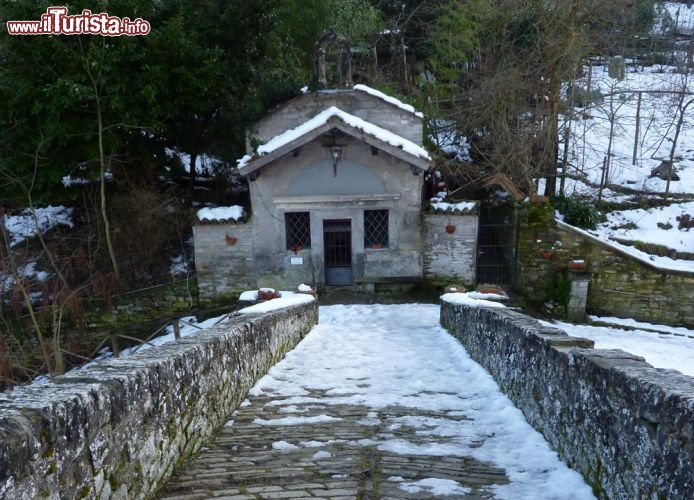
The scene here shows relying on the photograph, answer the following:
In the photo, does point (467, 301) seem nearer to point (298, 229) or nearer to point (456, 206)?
point (456, 206)

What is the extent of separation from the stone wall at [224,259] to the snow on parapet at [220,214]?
0.67ft

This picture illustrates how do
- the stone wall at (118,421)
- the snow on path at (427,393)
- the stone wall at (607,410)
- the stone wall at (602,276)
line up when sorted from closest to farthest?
the stone wall at (118,421) < the stone wall at (607,410) < the snow on path at (427,393) < the stone wall at (602,276)

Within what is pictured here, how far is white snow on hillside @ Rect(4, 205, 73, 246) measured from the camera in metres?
16.2

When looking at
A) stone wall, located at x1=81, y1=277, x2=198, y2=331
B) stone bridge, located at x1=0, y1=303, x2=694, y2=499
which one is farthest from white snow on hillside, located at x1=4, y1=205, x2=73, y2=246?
stone bridge, located at x1=0, y1=303, x2=694, y2=499

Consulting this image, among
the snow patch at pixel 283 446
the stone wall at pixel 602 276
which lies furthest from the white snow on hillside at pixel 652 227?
the snow patch at pixel 283 446

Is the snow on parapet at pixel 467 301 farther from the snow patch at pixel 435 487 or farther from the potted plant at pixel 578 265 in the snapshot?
the potted plant at pixel 578 265

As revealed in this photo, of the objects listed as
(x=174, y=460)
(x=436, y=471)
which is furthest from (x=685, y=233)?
(x=174, y=460)

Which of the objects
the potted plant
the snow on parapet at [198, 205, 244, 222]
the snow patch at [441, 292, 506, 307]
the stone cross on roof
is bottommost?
the snow patch at [441, 292, 506, 307]

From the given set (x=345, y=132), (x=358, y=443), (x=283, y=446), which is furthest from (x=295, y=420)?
(x=345, y=132)

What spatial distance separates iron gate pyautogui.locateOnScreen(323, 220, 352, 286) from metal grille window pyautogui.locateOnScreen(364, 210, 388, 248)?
0.51 meters

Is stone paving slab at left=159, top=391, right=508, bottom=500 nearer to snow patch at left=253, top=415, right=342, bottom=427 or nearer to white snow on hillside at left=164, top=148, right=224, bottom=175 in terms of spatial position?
snow patch at left=253, top=415, right=342, bottom=427

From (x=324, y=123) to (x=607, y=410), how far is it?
11186 mm

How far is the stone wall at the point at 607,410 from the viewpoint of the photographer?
83.5 inches

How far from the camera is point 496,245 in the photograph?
1562cm
